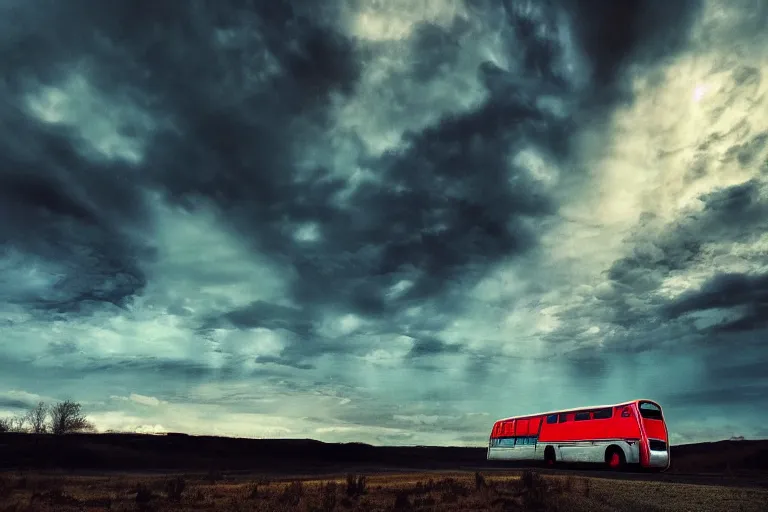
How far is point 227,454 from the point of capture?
348 feet

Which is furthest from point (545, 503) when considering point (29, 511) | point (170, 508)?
point (29, 511)

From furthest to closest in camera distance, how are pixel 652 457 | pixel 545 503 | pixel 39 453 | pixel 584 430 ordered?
pixel 39 453, pixel 584 430, pixel 652 457, pixel 545 503

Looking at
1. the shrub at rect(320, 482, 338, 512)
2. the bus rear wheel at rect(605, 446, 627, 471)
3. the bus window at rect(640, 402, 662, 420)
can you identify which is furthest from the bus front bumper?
the shrub at rect(320, 482, 338, 512)

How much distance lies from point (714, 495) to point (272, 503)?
70.1 ft

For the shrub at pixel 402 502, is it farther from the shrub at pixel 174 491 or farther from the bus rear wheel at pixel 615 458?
the bus rear wheel at pixel 615 458

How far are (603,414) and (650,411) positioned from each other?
11.3 feet

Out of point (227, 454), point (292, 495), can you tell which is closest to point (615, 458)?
point (292, 495)

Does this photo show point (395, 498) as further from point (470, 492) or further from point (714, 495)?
point (714, 495)

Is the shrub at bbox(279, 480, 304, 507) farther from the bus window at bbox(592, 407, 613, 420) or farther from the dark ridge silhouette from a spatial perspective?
the dark ridge silhouette

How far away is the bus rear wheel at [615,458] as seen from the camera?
36.7 m

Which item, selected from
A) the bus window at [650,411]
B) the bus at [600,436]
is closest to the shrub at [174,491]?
the bus at [600,436]

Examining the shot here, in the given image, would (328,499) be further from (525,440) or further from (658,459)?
(525,440)

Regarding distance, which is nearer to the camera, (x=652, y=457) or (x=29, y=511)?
(x=29, y=511)

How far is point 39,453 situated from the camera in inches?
3460
